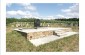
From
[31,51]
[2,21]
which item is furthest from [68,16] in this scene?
[2,21]

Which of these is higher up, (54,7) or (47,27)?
(54,7)

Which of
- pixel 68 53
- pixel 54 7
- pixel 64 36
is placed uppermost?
pixel 54 7

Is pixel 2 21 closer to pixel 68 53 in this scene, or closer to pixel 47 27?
pixel 47 27

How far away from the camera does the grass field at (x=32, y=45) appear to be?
1835 mm

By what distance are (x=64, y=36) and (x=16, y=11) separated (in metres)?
0.76

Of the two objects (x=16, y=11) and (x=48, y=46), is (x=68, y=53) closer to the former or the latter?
(x=48, y=46)

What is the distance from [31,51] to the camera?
1.83m

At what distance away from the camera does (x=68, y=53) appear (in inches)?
72.2

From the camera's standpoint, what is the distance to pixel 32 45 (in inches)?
72.1

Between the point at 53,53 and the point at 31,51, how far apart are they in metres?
0.30

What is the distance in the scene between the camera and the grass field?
6.02ft

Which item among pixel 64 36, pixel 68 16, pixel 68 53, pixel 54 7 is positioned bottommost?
pixel 68 53

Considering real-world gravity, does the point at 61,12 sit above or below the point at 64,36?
above
